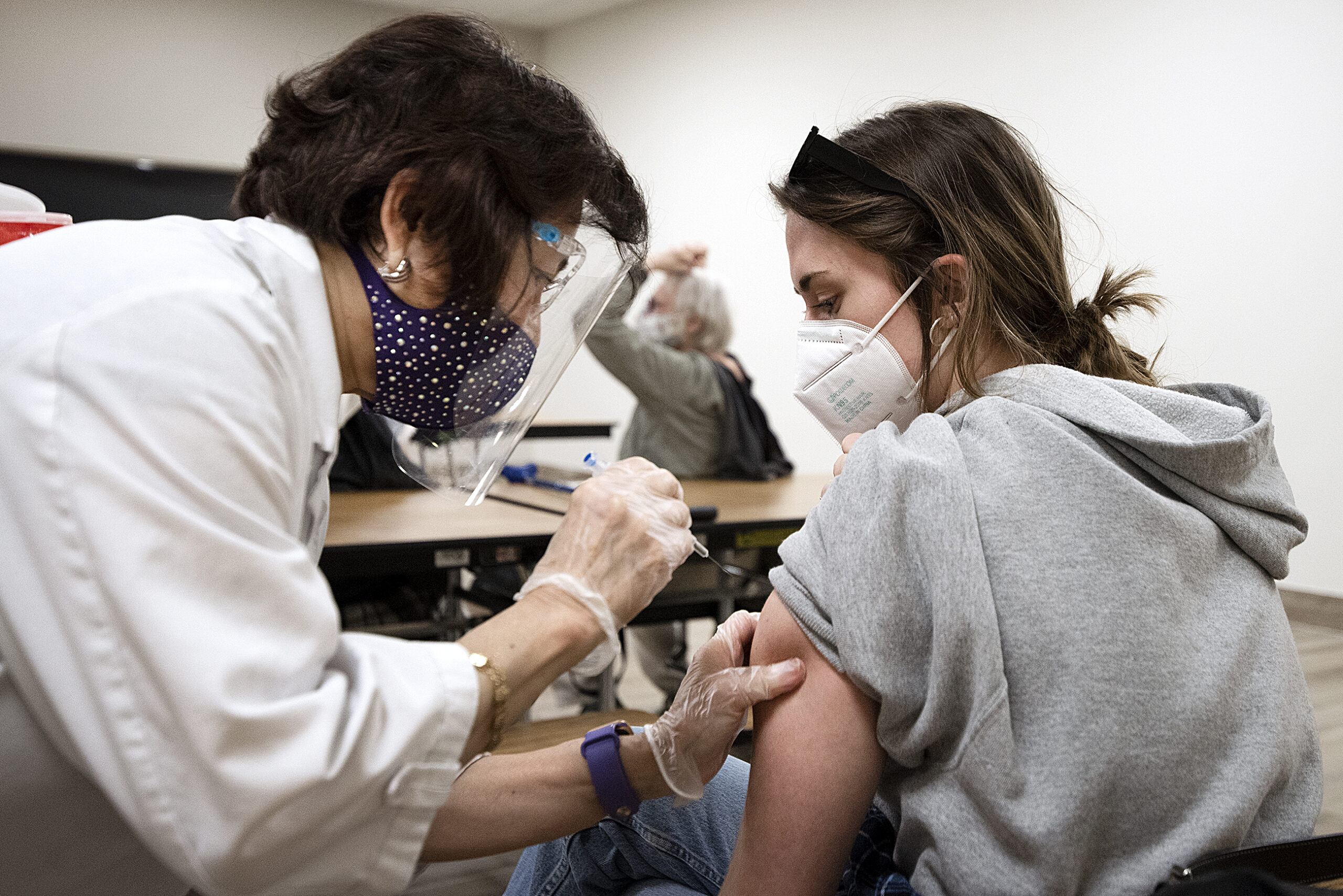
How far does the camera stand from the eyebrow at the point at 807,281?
128 centimetres

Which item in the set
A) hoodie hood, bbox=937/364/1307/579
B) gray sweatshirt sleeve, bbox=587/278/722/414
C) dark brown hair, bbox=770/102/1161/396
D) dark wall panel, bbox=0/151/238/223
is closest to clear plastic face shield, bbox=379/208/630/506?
dark brown hair, bbox=770/102/1161/396

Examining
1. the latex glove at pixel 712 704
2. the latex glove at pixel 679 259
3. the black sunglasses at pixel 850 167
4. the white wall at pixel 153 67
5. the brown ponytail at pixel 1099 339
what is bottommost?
the white wall at pixel 153 67

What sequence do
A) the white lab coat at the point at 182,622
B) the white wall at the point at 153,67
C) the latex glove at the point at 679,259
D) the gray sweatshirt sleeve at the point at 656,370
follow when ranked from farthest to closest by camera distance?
the white wall at the point at 153,67 → the latex glove at the point at 679,259 → the gray sweatshirt sleeve at the point at 656,370 → the white lab coat at the point at 182,622

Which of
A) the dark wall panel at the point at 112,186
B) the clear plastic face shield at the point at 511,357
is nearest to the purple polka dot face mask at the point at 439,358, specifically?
the clear plastic face shield at the point at 511,357

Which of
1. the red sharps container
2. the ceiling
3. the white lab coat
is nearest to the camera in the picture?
the white lab coat

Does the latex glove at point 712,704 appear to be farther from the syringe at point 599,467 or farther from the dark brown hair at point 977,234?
the dark brown hair at point 977,234

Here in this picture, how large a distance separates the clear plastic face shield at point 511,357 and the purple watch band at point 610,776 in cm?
35

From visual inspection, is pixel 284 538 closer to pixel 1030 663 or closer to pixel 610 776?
pixel 610 776

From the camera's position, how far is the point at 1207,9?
442 cm

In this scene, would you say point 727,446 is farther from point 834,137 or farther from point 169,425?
point 169,425

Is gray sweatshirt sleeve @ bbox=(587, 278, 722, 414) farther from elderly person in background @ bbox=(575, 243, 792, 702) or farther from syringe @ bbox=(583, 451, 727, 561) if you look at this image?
syringe @ bbox=(583, 451, 727, 561)

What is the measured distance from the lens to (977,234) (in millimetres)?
1197

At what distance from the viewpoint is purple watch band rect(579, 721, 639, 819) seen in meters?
1.03

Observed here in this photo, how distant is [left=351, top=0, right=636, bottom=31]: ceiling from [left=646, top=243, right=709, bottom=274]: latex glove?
4310mm
